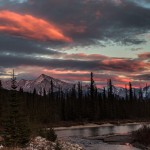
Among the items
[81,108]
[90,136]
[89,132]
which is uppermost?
[81,108]

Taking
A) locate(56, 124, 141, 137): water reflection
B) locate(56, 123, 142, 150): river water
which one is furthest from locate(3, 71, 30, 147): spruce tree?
locate(56, 124, 141, 137): water reflection

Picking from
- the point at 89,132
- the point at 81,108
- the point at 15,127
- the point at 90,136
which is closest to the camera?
the point at 15,127

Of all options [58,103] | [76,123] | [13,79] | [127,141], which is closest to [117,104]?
[58,103]

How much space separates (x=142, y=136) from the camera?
4634 centimetres

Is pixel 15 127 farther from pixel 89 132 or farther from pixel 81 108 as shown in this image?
pixel 81 108

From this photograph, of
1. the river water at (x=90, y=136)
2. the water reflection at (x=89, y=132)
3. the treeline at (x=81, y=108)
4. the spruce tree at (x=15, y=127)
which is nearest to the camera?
the spruce tree at (x=15, y=127)

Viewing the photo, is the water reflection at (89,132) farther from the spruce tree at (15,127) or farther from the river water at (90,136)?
the spruce tree at (15,127)

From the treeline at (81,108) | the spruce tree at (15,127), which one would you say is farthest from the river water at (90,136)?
the treeline at (81,108)

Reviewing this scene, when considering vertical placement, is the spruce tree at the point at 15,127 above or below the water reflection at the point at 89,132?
above

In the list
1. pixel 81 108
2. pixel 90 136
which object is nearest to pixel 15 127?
pixel 90 136

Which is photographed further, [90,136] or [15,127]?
[90,136]

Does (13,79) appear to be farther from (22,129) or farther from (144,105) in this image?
(144,105)

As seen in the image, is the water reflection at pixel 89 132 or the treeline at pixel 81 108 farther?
the treeline at pixel 81 108

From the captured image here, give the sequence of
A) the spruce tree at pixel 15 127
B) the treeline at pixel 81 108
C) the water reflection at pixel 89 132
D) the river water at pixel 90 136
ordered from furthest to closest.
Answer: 1. the treeline at pixel 81 108
2. the water reflection at pixel 89 132
3. the river water at pixel 90 136
4. the spruce tree at pixel 15 127
